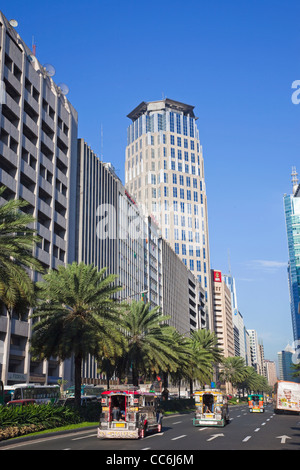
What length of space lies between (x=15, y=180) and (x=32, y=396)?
23541 mm

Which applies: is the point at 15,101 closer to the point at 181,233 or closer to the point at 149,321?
the point at 149,321

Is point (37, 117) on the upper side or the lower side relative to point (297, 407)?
upper

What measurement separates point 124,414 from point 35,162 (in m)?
44.4

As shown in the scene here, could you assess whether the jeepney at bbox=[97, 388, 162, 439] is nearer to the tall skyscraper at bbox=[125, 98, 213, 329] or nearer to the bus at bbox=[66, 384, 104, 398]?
the bus at bbox=[66, 384, 104, 398]

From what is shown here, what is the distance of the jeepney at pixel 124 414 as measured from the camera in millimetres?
22141

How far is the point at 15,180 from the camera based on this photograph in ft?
183

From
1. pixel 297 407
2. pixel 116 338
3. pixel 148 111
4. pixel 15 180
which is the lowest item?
pixel 297 407

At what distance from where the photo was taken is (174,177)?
575ft

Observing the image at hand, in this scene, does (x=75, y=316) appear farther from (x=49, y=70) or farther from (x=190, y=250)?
(x=190, y=250)

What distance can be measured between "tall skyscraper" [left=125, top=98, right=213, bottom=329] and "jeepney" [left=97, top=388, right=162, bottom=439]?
144 m

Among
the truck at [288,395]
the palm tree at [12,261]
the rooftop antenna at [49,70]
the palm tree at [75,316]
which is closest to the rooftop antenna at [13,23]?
the rooftop antenna at [49,70]
